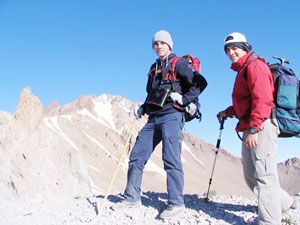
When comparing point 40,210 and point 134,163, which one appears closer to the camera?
point 134,163

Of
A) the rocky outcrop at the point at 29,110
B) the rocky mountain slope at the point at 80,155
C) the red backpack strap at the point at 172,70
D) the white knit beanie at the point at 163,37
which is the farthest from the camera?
the rocky outcrop at the point at 29,110

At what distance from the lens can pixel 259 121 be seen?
257 inches

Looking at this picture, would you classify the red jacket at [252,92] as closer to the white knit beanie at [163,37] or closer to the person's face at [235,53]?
the person's face at [235,53]

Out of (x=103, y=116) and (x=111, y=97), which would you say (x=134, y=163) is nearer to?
(x=103, y=116)

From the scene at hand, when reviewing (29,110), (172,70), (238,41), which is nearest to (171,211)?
(172,70)

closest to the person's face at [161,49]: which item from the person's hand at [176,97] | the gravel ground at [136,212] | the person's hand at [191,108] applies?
the person's hand at [176,97]

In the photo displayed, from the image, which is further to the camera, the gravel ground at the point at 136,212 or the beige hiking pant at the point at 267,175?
the gravel ground at the point at 136,212

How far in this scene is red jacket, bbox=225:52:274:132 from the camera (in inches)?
256

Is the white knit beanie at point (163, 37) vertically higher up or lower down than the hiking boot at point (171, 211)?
higher up

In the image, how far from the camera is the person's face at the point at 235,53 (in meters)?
7.04

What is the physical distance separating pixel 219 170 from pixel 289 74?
169128 mm

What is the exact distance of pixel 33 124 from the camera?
112ft

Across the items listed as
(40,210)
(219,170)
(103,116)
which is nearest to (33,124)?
(40,210)

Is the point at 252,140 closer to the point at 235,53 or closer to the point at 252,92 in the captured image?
the point at 252,92
